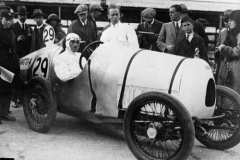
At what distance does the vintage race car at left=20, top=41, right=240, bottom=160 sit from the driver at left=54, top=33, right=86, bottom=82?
0.36ft

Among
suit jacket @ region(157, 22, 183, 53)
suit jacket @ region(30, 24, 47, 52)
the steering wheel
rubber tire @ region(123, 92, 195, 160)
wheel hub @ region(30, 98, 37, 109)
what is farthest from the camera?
suit jacket @ region(30, 24, 47, 52)

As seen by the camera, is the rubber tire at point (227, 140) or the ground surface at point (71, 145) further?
the rubber tire at point (227, 140)

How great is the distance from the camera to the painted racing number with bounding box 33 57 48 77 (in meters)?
5.49

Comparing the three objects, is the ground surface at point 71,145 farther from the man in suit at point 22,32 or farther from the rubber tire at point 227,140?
the man in suit at point 22,32

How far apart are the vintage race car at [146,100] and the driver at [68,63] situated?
108 mm

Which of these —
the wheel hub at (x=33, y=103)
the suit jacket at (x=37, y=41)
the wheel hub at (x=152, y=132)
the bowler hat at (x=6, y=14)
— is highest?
the bowler hat at (x=6, y=14)

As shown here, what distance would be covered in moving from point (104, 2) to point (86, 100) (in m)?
5.79

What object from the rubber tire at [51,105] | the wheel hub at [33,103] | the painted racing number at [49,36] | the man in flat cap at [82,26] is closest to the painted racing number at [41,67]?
the rubber tire at [51,105]

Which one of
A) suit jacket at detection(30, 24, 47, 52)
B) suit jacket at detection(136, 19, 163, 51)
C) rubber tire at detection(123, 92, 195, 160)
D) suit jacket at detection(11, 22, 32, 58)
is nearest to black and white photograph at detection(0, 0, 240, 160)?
rubber tire at detection(123, 92, 195, 160)

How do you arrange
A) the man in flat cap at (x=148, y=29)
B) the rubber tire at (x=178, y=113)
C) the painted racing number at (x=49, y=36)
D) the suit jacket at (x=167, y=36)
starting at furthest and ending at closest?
the man in flat cap at (x=148, y=29)
the painted racing number at (x=49, y=36)
the suit jacket at (x=167, y=36)
the rubber tire at (x=178, y=113)

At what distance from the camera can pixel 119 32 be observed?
5.72 m

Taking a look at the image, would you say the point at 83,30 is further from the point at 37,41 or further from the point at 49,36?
the point at 37,41

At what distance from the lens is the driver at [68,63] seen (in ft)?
16.1

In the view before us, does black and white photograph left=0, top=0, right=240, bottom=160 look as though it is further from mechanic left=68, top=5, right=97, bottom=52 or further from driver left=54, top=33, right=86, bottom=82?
mechanic left=68, top=5, right=97, bottom=52
